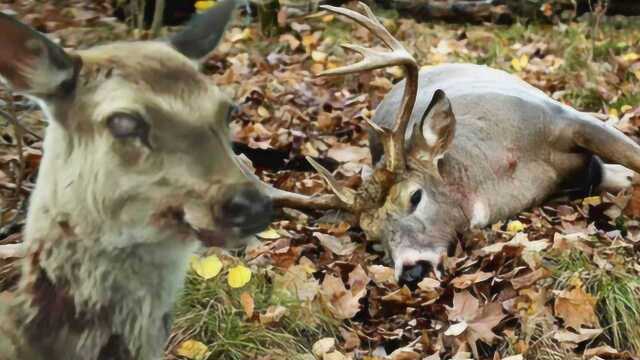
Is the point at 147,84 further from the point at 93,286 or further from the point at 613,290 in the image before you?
the point at 613,290

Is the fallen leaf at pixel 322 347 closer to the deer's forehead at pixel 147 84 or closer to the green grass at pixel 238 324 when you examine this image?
the green grass at pixel 238 324

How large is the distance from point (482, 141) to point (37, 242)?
4.47 meters

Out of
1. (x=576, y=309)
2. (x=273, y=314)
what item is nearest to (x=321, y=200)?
(x=273, y=314)

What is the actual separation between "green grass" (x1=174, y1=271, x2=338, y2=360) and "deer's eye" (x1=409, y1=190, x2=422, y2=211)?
139 cm

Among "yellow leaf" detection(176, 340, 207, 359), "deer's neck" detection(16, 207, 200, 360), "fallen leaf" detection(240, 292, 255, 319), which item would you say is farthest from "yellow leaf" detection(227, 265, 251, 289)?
"deer's neck" detection(16, 207, 200, 360)

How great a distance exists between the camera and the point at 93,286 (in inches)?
53.1

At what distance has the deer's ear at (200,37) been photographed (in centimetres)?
144

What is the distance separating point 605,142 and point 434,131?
1.01 m

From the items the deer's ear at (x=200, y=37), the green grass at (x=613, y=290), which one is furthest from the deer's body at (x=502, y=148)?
the deer's ear at (x=200, y=37)

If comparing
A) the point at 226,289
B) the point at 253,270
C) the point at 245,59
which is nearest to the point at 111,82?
the point at 226,289

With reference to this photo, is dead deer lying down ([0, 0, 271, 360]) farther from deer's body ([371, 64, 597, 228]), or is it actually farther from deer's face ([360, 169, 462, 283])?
deer's body ([371, 64, 597, 228])

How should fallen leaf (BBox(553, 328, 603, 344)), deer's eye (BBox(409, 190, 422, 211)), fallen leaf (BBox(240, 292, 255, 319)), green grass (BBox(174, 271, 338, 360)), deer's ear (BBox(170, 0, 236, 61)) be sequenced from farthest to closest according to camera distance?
deer's eye (BBox(409, 190, 422, 211))
fallen leaf (BBox(553, 328, 603, 344))
fallen leaf (BBox(240, 292, 255, 319))
green grass (BBox(174, 271, 338, 360))
deer's ear (BBox(170, 0, 236, 61))

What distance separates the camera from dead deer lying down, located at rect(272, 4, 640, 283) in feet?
15.8

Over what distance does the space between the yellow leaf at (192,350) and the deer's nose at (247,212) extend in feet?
6.00
